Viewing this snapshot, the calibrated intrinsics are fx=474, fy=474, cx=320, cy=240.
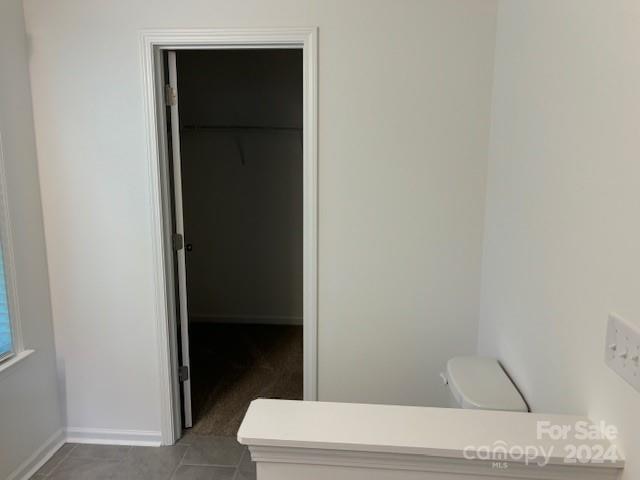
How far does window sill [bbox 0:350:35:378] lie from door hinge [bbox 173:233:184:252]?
83cm

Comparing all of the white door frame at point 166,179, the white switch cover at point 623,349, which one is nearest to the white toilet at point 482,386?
the white switch cover at point 623,349

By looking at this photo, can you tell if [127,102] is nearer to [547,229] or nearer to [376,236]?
[376,236]

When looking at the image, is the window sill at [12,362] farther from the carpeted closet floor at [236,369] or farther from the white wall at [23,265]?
the carpeted closet floor at [236,369]

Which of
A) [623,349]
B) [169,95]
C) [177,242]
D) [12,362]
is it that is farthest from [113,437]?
[623,349]

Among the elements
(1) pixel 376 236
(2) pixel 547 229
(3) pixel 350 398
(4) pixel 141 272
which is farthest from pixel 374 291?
(4) pixel 141 272

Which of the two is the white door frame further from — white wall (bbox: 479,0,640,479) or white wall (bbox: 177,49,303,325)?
white wall (bbox: 177,49,303,325)

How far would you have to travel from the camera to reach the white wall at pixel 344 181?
6.98ft

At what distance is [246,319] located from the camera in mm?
4359

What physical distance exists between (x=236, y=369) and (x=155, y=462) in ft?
3.48

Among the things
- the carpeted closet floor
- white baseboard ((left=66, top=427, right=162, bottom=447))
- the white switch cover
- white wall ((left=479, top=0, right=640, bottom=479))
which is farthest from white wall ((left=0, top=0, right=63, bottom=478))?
the white switch cover

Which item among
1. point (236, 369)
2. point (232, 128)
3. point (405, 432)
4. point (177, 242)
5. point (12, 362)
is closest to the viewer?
point (405, 432)

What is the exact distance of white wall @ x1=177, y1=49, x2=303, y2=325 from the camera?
396 centimetres

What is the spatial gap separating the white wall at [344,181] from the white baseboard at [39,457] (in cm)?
36

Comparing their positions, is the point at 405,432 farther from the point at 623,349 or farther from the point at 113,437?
the point at 113,437
